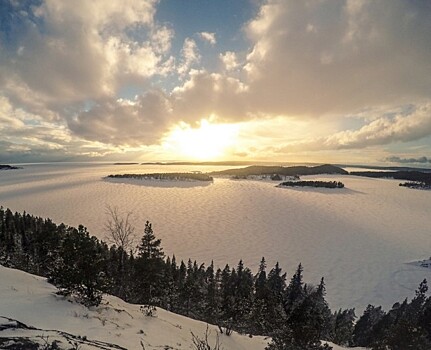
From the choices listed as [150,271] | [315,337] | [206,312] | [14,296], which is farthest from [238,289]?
[14,296]

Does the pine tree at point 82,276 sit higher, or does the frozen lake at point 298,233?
the pine tree at point 82,276

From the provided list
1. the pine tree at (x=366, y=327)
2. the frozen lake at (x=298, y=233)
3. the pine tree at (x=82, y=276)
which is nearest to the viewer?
the pine tree at (x=82, y=276)

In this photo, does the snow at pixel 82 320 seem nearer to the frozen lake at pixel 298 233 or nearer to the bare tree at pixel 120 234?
the bare tree at pixel 120 234

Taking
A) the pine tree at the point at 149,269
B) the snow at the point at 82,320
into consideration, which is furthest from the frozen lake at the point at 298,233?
the snow at the point at 82,320

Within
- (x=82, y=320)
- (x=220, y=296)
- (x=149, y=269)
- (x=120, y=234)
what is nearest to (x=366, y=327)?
(x=220, y=296)

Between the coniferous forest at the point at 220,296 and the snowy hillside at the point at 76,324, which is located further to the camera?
the coniferous forest at the point at 220,296

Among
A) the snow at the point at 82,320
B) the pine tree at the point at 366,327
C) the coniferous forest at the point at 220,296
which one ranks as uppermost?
the snow at the point at 82,320

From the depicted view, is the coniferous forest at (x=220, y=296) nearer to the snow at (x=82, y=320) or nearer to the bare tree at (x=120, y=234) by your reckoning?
the snow at (x=82, y=320)

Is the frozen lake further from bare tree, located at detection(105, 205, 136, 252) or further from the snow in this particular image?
the snow

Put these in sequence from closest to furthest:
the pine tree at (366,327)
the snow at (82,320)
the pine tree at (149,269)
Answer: the snow at (82,320)
the pine tree at (149,269)
the pine tree at (366,327)
